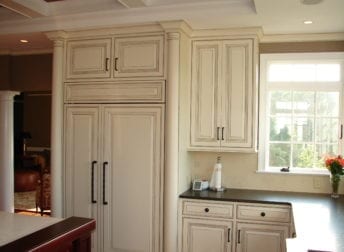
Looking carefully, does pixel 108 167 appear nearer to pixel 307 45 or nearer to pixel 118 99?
pixel 118 99

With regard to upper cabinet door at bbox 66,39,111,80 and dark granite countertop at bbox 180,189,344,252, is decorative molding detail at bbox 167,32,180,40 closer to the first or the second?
upper cabinet door at bbox 66,39,111,80

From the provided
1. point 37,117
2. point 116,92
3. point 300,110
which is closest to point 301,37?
point 300,110

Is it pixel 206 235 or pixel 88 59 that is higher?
pixel 88 59

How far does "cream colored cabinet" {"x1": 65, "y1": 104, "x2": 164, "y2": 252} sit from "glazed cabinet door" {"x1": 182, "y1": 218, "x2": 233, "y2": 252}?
0.27m

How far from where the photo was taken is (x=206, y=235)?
11.7 feet

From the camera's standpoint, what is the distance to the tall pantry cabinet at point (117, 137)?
11.8 feet

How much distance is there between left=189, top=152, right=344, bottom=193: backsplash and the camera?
3.83m

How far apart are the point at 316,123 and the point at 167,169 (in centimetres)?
165

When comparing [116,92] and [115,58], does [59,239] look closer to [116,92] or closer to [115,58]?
[116,92]

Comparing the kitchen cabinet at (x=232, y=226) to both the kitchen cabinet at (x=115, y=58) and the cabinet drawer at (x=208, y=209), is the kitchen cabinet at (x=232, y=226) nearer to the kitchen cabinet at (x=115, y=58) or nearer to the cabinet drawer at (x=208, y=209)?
the cabinet drawer at (x=208, y=209)

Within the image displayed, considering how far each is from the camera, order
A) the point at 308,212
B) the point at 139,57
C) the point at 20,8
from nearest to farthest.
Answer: the point at 308,212, the point at 20,8, the point at 139,57

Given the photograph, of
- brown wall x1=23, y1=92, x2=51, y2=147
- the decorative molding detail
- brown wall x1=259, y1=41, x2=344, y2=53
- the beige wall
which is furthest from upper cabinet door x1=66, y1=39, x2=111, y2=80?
brown wall x1=23, y1=92, x2=51, y2=147

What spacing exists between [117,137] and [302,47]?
2075mm

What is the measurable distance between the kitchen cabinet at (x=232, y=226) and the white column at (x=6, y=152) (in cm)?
243
